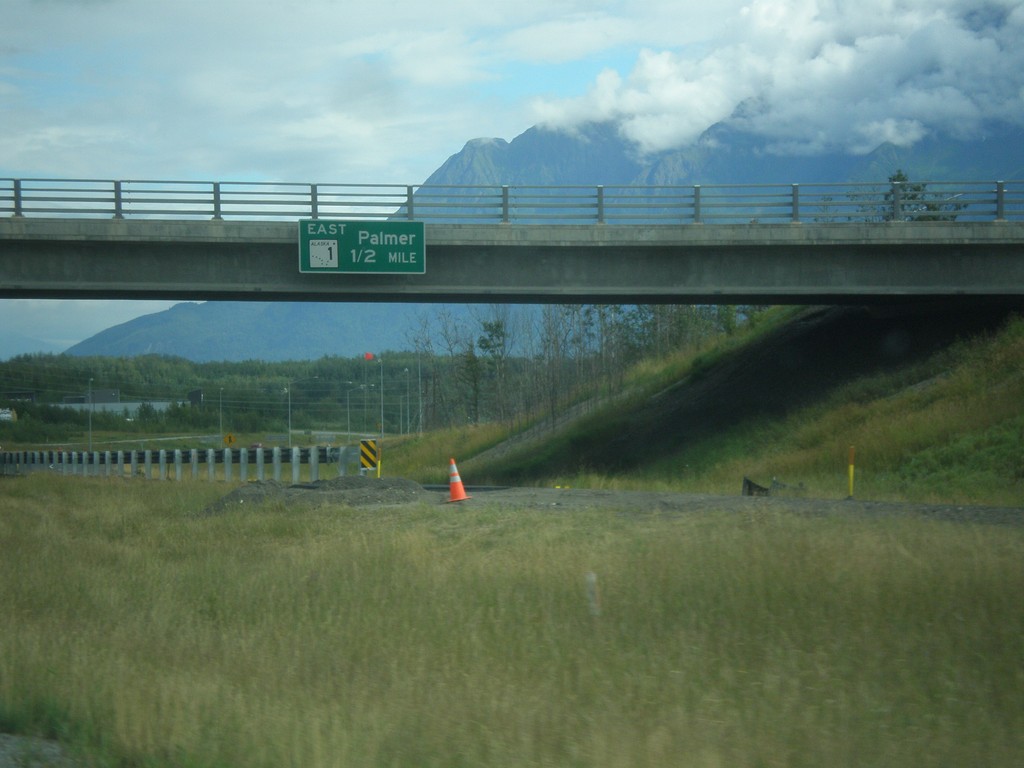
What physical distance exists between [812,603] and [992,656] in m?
1.64

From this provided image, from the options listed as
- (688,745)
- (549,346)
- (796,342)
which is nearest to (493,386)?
(549,346)

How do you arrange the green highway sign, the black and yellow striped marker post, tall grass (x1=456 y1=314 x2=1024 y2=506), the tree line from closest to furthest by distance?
tall grass (x1=456 y1=314 x2=1024 y2=506) → the green highway sign → the black and yellow striped marker post → the tree line

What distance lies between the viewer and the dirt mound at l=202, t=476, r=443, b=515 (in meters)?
18.9

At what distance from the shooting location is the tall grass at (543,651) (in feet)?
17.6

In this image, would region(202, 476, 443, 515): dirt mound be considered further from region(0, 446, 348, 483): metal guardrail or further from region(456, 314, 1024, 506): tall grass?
region(0, 446, 348, 483): metal guardrail

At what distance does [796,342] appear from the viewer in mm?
36031

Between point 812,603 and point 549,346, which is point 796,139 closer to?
point 549,346

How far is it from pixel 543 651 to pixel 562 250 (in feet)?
78.0

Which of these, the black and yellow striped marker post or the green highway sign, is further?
the black and yellow striped marker post

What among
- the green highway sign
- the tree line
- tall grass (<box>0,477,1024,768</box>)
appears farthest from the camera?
the tree line

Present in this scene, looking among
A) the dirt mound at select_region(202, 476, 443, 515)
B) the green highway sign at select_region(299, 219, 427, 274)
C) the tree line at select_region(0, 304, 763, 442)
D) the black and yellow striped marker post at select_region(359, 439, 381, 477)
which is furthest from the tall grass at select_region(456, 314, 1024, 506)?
the tree line at select_region(0, 304, 763, 442)

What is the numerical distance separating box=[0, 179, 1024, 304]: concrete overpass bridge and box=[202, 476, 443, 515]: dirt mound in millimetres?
9195

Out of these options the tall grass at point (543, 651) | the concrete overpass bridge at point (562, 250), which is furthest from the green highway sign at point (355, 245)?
the tall grass at point (543, 651)

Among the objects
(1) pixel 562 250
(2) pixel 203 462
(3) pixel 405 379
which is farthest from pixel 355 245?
(3) pixel 405 379
